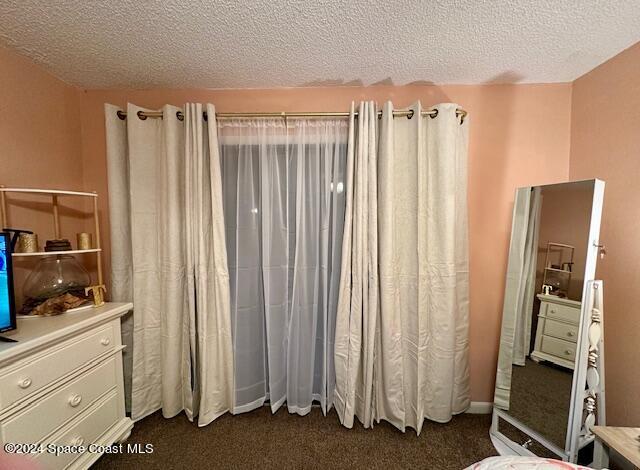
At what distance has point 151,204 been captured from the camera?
1577mm

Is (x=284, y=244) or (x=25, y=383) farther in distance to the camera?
(x=284, y=244)

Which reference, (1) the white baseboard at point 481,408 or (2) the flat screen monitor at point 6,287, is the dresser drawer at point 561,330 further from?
(2) the flat screen monitor at point 6,287

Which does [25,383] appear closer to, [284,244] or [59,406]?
[59,406]

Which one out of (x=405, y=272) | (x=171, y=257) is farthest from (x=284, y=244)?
(x=405, y=272)

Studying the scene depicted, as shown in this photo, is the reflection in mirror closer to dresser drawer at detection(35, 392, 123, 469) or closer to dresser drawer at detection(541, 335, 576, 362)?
dresser drawer at detection(541, 335, 576, 362)

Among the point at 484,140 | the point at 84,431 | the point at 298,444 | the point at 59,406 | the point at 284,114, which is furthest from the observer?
the point at 484,140

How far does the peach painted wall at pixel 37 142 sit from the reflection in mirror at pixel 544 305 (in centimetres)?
299

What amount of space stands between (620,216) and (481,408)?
1.52 meters

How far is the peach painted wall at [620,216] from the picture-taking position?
1.25 m

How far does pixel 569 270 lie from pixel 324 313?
→ 1.40m

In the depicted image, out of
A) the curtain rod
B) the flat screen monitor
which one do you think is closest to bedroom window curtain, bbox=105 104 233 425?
the curtain rod

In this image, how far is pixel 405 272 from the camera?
156cm

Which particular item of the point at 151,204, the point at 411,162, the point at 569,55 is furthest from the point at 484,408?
the point at 151,204

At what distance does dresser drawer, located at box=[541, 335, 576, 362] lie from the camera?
119 cm
